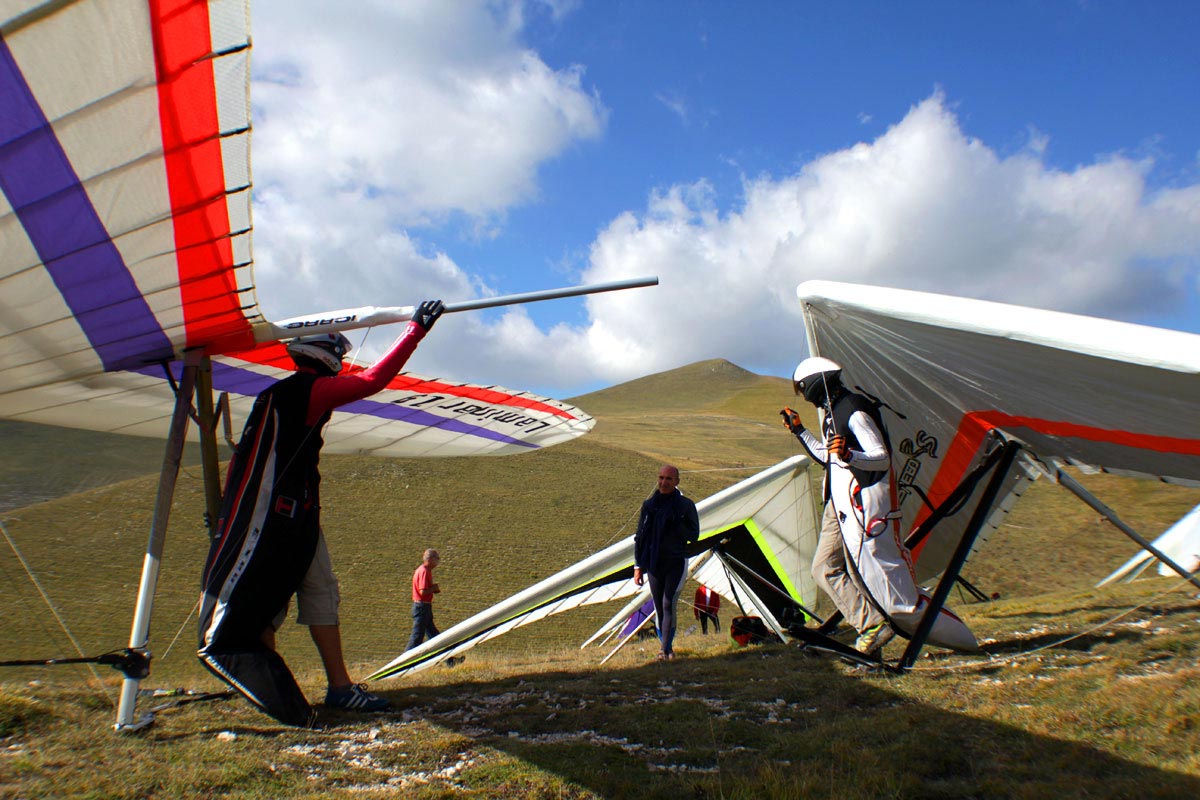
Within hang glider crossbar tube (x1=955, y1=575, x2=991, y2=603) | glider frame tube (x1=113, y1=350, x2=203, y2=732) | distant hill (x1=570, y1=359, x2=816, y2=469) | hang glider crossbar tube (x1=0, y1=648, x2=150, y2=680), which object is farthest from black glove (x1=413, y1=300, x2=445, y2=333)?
distant hill (x1=570, y1=359, x2=816, y2=469)

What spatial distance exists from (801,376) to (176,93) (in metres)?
3.14

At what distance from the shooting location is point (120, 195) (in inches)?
84.6

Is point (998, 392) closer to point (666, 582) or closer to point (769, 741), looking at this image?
point (769, 741)

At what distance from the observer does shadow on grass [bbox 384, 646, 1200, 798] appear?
2064 millimetres

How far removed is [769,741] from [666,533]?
2.62m

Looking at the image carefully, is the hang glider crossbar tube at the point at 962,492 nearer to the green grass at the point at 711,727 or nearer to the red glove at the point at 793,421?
the green grass at the point at 711,727

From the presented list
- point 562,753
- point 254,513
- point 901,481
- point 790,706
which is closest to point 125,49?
point 254,513

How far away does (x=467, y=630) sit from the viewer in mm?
4289

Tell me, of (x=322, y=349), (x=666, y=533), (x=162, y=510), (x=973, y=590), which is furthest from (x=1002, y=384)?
(x=973, y=590)

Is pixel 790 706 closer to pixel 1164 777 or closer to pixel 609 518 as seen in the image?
pixel 1164 777

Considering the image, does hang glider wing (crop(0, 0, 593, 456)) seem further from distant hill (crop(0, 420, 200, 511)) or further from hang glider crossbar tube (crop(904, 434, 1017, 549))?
hang glider crossbar tube (crop(904, 434, 1017, 549))

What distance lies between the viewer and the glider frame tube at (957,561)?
11.3 feet

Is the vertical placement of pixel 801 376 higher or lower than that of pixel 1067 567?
higher

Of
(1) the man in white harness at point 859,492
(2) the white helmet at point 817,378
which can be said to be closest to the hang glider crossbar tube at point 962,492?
(1) the man in white harness at point 859,492
